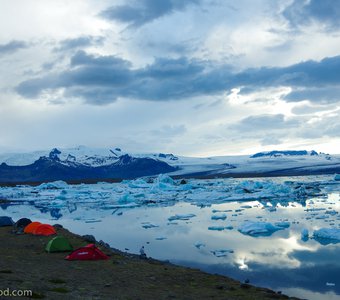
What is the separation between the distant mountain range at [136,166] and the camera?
406ft

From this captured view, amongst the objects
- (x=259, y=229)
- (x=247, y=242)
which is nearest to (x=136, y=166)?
(x=259, y=229)

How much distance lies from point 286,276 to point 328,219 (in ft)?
35.9

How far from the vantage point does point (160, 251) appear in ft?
47.3

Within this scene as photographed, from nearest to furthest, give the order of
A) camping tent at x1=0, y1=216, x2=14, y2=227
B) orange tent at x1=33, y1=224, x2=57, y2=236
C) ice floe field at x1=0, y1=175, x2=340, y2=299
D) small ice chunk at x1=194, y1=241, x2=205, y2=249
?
ice floe field at x1=0, y1=175, x2=340, y2=299 → small ice chunk at x1=194, y1=241, x2=205, y2=249 → orange tent at x1=33, y1=224, x2=57, y2=236 → camping tent at x1=0, y1=216, x2=14, y2=227

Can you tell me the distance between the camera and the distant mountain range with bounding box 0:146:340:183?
406 ft

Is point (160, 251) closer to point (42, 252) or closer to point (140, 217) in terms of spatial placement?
point (42, 252)

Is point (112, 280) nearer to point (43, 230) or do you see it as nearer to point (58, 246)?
point (58, 246)

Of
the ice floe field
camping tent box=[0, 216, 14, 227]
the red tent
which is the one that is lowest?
the ice floe field

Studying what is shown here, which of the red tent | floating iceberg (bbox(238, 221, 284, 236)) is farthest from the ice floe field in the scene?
the red tent

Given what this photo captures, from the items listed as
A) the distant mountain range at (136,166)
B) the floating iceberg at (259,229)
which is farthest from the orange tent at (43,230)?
the distant mountain range at (136,166)

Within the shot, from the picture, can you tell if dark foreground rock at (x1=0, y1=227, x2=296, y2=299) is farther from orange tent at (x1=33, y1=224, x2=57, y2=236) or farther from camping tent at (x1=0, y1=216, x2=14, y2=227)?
camping tent at (x1=0, y1=216, x2=14, y2=227)

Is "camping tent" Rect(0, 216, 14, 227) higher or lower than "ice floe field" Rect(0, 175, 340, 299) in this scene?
higher

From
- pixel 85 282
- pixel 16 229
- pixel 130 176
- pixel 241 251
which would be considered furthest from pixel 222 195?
pixel 130 176

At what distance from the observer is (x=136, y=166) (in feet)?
582
